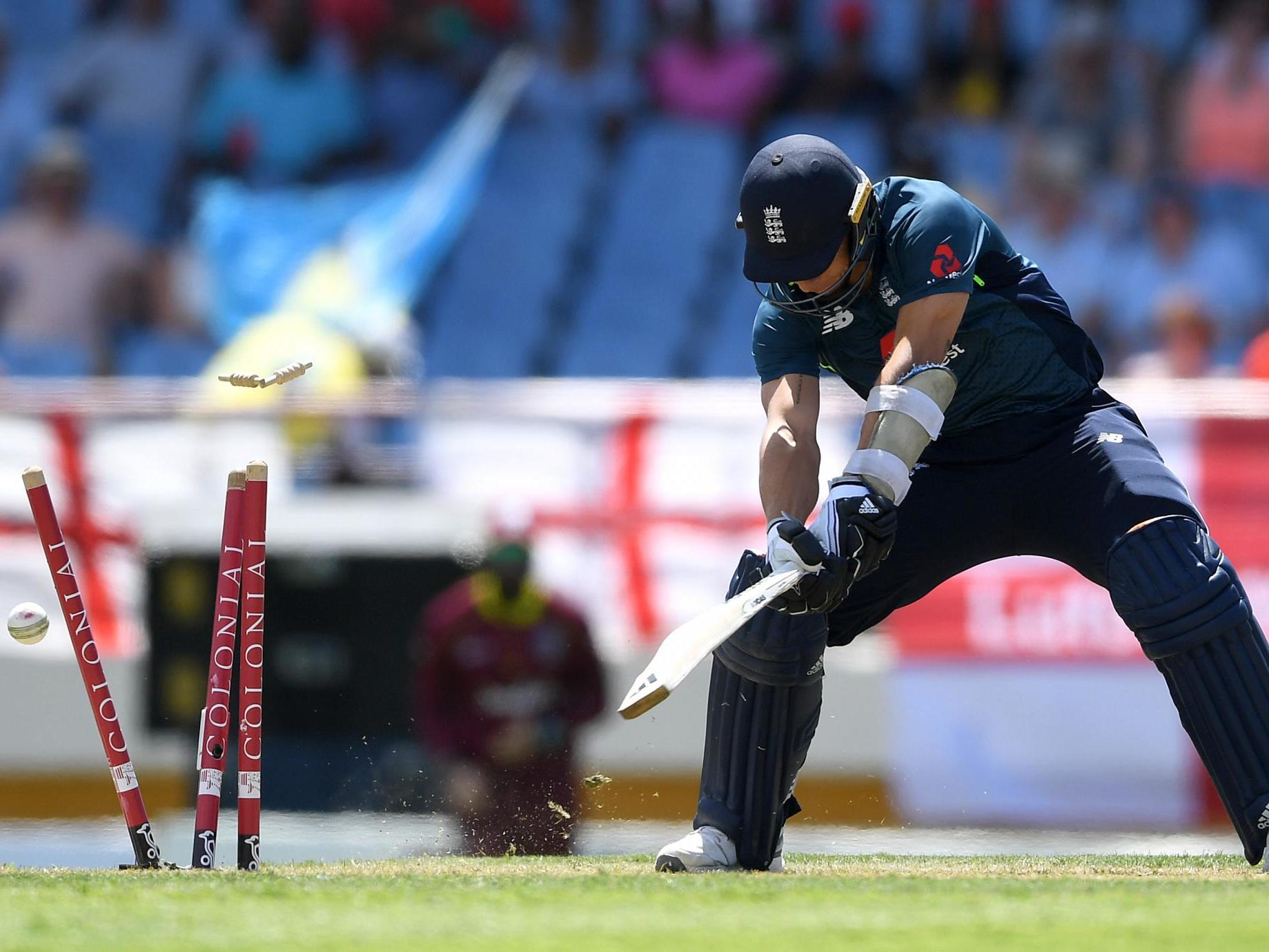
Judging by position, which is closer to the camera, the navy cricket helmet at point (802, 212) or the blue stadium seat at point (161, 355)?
the navy cricket helmet at point (802, 212)

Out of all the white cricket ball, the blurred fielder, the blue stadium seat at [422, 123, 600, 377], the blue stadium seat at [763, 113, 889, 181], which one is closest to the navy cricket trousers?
the blurred fielder

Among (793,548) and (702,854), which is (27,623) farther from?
(793,548)

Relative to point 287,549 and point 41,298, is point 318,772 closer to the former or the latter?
point 287,549

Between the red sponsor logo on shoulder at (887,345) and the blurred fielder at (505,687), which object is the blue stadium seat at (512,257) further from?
the red sponsor logo on shoulder at (887,345)

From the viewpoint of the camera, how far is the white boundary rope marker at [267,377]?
482 cm

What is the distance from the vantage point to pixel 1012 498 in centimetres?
499

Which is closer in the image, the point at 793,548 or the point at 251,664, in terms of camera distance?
the point at 793,548

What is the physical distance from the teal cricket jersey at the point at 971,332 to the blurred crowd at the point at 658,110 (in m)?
5.43

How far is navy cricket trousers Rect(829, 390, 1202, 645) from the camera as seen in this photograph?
492 centimetres

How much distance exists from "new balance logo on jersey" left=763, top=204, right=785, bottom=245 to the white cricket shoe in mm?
1480

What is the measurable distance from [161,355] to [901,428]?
767 centimetres

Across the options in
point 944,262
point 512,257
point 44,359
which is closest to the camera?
point 944,262

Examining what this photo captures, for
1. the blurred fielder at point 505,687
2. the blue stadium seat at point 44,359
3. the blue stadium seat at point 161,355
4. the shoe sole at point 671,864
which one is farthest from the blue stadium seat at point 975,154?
the shoe sole at point 671,864

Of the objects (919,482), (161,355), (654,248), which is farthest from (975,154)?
(919,482)
